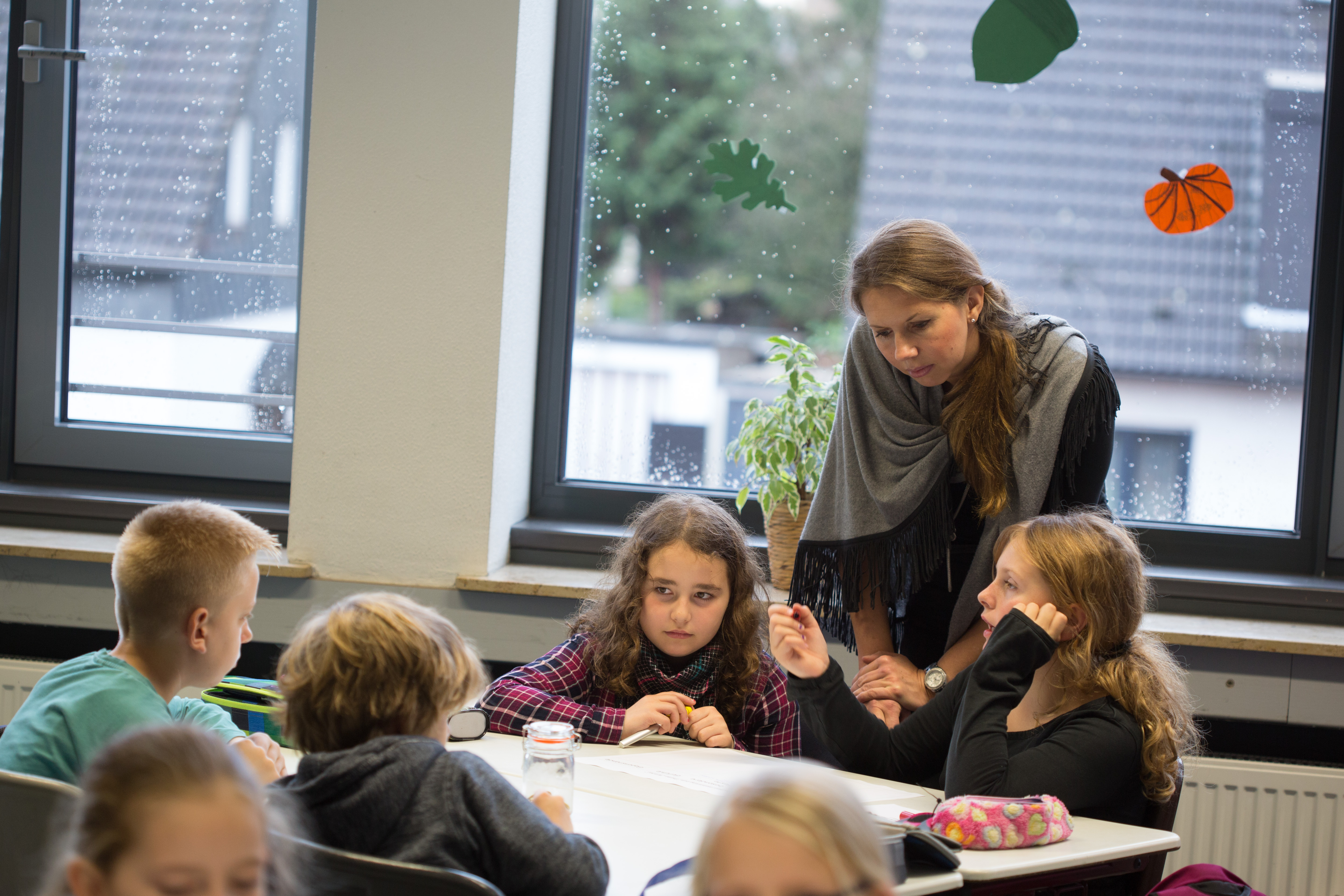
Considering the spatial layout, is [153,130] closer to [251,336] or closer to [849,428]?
[251,336]

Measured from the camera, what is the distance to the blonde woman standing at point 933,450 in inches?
73.2

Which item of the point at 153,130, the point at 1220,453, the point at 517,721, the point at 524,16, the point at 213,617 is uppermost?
the point at 524,16

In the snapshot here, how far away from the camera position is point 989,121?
9.61 ft

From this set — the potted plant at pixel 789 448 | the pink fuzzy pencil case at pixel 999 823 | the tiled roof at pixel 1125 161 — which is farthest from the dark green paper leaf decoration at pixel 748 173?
the pink fuzzy pencil case at pixel 999 823

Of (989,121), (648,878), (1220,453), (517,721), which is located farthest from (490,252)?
(1220,453)

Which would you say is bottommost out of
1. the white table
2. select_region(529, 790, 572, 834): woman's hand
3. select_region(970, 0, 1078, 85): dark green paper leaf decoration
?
the white table

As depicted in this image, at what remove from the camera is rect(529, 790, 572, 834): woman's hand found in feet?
4.33

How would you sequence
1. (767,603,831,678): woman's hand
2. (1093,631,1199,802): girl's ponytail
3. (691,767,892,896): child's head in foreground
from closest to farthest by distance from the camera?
1. (691,767,892,896): child's head in foreground
2. (1093,631,1199,802): girl's ponytail
3. (767,603,831,678): woman's hand

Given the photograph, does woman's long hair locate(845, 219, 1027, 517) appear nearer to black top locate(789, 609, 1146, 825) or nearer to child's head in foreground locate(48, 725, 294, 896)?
black top locate(789, 609, 1146, 825)

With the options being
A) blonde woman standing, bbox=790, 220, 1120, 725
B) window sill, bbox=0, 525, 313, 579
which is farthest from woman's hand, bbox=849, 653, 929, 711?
window sill, bbox=0, 525, 313, 579

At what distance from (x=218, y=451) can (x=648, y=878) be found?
7.19 feet

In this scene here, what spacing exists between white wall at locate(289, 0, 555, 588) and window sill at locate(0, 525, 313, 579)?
0.05 m

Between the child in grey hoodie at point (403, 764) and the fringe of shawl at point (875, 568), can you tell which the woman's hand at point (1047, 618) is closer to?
the fringe of shawl at point (875, 568)

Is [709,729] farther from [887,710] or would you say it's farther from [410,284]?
[410,284]
